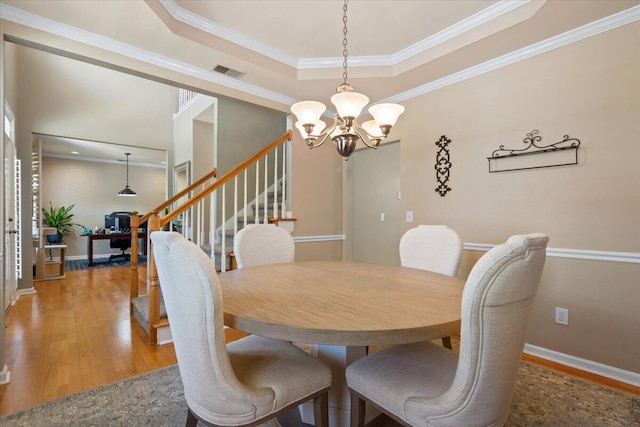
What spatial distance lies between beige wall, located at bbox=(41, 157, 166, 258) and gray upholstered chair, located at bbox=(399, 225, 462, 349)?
7.90m

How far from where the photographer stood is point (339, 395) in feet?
5.04

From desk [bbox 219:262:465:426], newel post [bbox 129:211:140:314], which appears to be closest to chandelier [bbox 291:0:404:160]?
desk [bbox 219:262:465:426]

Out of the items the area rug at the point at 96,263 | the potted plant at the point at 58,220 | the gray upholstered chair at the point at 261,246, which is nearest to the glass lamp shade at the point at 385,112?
the gray upholstered chair at the point at 261,246

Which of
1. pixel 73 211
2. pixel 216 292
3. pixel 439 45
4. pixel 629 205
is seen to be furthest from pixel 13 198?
pixel 629 205

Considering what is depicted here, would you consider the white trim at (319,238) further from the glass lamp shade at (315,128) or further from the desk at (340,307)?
the glass lamp shade at (315,128)

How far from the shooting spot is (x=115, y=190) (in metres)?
7.80

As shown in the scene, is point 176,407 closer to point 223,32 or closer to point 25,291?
point 223,32

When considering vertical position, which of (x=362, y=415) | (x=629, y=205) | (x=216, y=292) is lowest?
(x=362, y=415)

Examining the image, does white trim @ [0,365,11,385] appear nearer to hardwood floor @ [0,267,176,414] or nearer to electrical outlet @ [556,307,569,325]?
hardwood floor @ [0,267,176,414]

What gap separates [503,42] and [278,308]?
252 centimetres

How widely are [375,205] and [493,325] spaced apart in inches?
117

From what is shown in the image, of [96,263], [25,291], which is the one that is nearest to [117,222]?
[96,263]

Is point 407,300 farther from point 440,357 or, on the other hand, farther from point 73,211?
point 73,211

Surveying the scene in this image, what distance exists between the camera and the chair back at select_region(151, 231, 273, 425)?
3.21 feet
